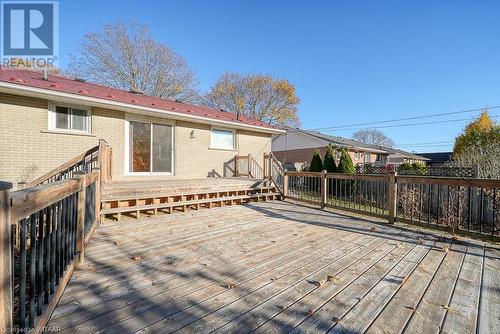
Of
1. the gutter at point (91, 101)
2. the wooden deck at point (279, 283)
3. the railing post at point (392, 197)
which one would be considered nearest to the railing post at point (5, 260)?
the wooden deck at point (279, 283)

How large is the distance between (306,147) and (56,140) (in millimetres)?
21254

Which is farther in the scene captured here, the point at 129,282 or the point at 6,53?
the point at 6,53

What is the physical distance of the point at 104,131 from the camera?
24.6 ft

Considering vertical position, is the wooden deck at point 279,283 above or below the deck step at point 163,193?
below


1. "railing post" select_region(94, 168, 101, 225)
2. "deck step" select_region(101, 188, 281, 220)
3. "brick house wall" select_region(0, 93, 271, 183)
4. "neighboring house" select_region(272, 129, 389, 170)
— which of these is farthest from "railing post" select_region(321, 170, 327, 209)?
"neighboring house" select_region(272, 129, 389, 170)

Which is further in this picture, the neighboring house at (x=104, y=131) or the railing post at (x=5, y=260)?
the neighboring house at (x=104, y=131)

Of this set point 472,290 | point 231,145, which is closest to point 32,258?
point 472,290

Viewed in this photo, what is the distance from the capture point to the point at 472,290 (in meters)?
2.54

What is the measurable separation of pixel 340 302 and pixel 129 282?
205 cm

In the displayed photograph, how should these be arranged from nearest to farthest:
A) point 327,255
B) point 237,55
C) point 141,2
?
point 327,255
point 141,2
point 237,55

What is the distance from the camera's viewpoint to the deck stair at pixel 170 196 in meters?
5.43

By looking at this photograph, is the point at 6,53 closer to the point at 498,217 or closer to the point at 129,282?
the point at 129,282

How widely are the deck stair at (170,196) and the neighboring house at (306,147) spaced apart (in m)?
15.5

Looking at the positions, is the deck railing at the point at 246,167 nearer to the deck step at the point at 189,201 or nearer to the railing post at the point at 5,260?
the deck step at the point at 189,201
